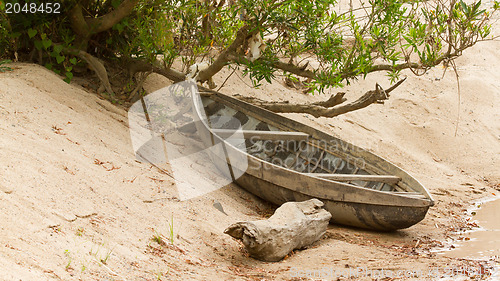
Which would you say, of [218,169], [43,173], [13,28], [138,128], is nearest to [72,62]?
[13,28]

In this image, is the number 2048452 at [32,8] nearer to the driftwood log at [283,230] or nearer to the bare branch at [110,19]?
the bare branch at [110,19]

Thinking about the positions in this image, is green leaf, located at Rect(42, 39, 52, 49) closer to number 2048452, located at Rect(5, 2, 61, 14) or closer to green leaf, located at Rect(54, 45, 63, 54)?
green leaf, located at Rect(54, 45, 63, 54)

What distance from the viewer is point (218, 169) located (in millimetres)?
5848

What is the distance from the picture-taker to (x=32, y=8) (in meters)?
5.83

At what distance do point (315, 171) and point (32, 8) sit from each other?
156 inches

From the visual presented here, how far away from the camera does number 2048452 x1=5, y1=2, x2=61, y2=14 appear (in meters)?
5.73

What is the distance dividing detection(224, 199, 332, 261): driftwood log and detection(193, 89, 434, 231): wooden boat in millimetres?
333

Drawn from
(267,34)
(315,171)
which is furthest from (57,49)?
(315,171)

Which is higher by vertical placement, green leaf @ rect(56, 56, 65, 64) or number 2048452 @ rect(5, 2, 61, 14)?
number 2048452 @ rect(5, 2, 61, 14)

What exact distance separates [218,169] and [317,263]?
2.30 m

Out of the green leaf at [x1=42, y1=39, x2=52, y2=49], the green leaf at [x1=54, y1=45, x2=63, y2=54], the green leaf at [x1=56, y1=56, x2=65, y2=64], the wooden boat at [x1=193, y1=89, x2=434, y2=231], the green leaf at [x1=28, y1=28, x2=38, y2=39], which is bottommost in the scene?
the wooden boat at [x1=193, y1=89, x2=434, y2=231]

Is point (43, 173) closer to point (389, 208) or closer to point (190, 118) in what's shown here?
point (389, 208)

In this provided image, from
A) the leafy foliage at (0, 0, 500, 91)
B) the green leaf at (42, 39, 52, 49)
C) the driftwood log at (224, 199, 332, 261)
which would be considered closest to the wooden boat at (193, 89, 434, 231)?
the driftwood log at (224, 199, 332, 261)

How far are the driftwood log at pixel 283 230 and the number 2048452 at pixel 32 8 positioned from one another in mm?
3911
